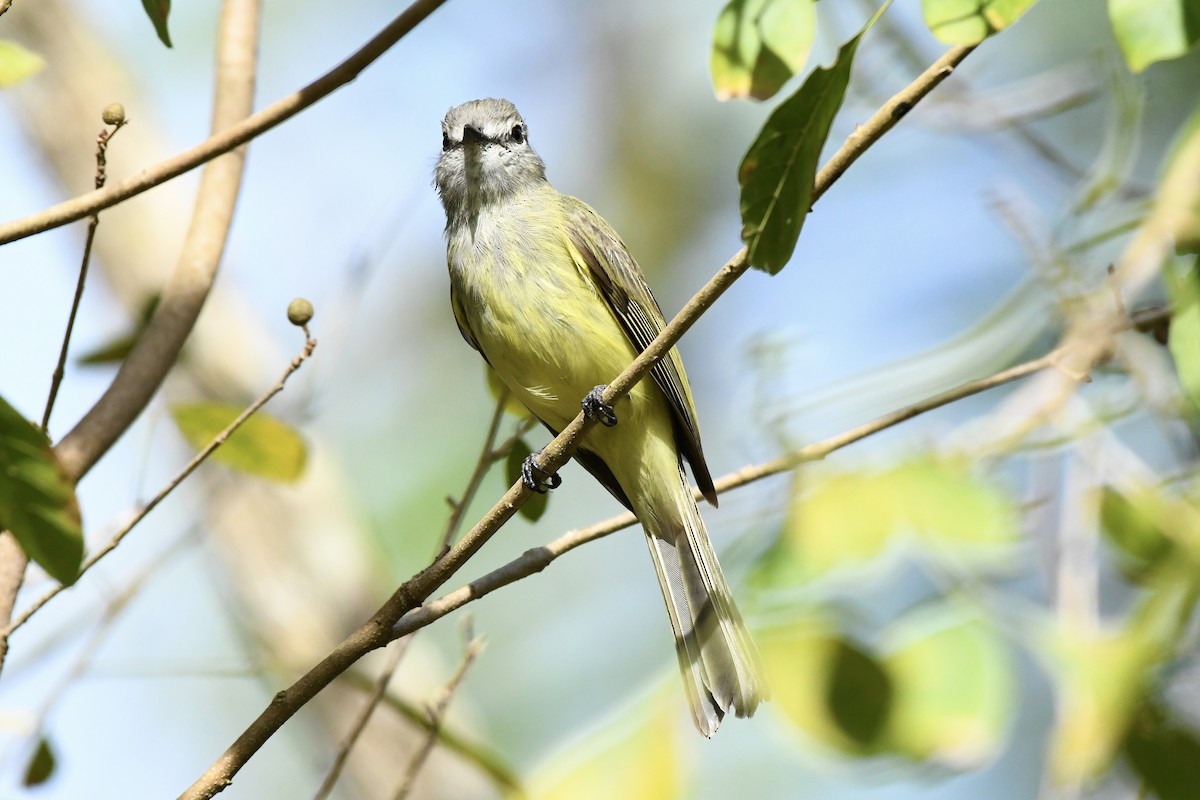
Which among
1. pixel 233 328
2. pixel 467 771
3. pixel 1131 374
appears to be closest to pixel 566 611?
pixel 467 771

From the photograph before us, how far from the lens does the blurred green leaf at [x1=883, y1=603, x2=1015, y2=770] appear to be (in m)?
2.25

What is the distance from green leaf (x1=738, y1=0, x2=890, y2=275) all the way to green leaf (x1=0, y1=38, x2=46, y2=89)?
142cm

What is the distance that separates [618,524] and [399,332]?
7.42 m

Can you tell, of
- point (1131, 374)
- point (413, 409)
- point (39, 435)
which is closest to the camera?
point (39, 435)

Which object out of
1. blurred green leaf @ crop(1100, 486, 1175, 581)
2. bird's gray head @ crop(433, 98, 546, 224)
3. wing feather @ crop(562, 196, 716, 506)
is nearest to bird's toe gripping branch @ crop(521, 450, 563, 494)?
wing feather @ crop(562, 196, 716, 506)

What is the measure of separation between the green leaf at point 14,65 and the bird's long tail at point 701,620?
177 cm

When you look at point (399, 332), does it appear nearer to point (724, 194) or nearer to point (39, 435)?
Answer: point (724, 194)

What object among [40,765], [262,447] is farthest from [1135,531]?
[40,765]

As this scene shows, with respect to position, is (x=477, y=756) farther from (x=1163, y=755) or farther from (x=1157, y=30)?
(x=1157, y=30)

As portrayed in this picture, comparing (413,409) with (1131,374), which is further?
(413,409)

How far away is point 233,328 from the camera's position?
582 centimetres

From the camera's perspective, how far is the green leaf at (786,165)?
1668 mm

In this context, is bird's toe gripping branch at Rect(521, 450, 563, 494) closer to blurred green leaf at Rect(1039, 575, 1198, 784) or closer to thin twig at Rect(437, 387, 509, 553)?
thin twig at Rect(437, 387, 509, 553)

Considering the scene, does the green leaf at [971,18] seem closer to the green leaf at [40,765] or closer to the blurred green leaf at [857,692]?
the blurred green leaf at [857,692]
